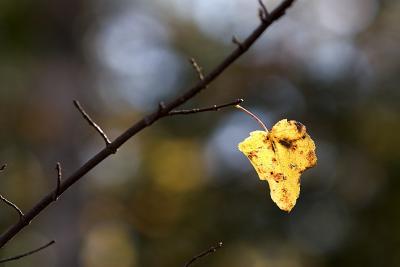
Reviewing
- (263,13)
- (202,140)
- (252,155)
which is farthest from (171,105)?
(202,140)

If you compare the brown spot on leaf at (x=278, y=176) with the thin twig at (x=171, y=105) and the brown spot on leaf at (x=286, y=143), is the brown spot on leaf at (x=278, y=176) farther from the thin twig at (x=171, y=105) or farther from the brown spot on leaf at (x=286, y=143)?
the thin twig at (x=171, y=105)

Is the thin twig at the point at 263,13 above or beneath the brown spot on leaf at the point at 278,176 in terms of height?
above

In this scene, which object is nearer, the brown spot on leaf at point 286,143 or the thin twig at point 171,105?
the thin twig at point 171,105

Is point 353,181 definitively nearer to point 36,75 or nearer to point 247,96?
point 247,96

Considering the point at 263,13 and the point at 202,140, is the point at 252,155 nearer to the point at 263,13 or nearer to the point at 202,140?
the point at 263,13

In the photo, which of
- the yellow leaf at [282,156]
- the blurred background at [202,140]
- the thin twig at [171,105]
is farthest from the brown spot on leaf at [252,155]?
the blurred background at [202,140]

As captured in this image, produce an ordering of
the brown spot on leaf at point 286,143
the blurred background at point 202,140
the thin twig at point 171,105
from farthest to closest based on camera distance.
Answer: the blurred background at point 202,140 → the brown spot on leaf at point 286,143 → the thin twig at point 171,105

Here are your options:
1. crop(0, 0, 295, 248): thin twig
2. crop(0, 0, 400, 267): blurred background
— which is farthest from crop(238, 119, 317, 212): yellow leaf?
crop(0, 0, 400, 267): blurred background
